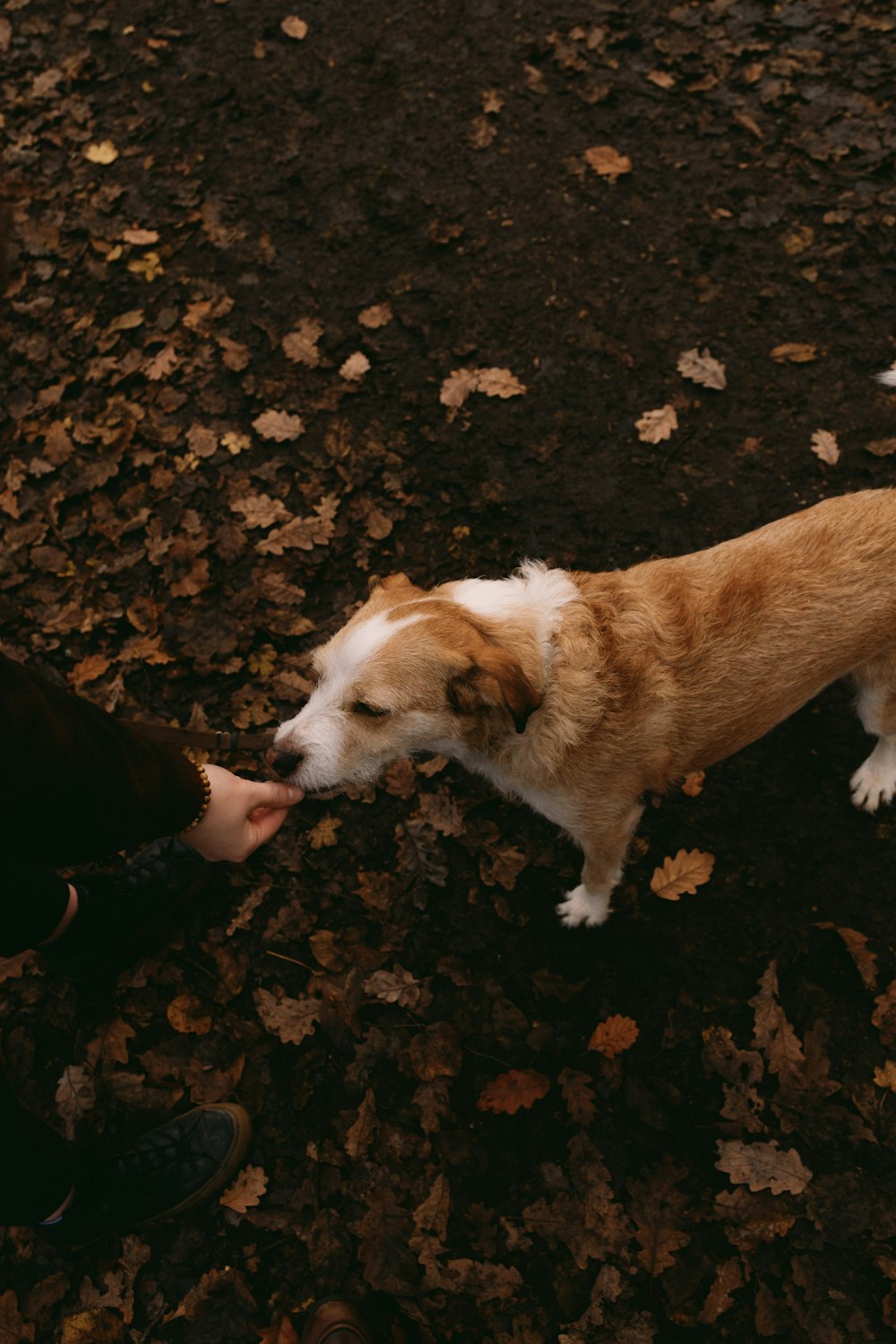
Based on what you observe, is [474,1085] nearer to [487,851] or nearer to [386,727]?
[487,851]

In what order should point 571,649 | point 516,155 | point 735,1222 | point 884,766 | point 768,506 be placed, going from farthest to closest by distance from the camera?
point 516,155
point 768,506
point 884,766
point 735,1222
point 571,649

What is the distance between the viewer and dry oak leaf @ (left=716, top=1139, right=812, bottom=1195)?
10.3 feet

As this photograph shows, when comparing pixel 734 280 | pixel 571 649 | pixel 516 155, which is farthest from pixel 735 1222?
pixel 516 155

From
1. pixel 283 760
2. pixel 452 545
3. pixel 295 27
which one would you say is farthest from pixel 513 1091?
pixel 295 27

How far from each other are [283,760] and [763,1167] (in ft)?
8.61

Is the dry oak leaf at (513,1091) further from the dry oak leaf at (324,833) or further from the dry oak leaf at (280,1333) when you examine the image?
the dry oak leaf at (324,833)

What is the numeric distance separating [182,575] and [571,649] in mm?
2834

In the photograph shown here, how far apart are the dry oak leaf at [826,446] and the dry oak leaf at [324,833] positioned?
3483 millimetres

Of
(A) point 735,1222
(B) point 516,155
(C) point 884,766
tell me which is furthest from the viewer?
(B) point 516,155

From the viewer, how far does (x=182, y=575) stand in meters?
4.66

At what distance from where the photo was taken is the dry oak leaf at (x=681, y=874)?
3.71 meters

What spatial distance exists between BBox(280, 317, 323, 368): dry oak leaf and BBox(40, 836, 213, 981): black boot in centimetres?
326

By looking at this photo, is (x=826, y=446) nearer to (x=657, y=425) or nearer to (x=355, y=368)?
(x=657, y=425)

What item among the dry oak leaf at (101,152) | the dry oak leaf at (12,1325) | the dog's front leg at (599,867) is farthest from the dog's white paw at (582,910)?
the dry oak leaf at (101,152)
